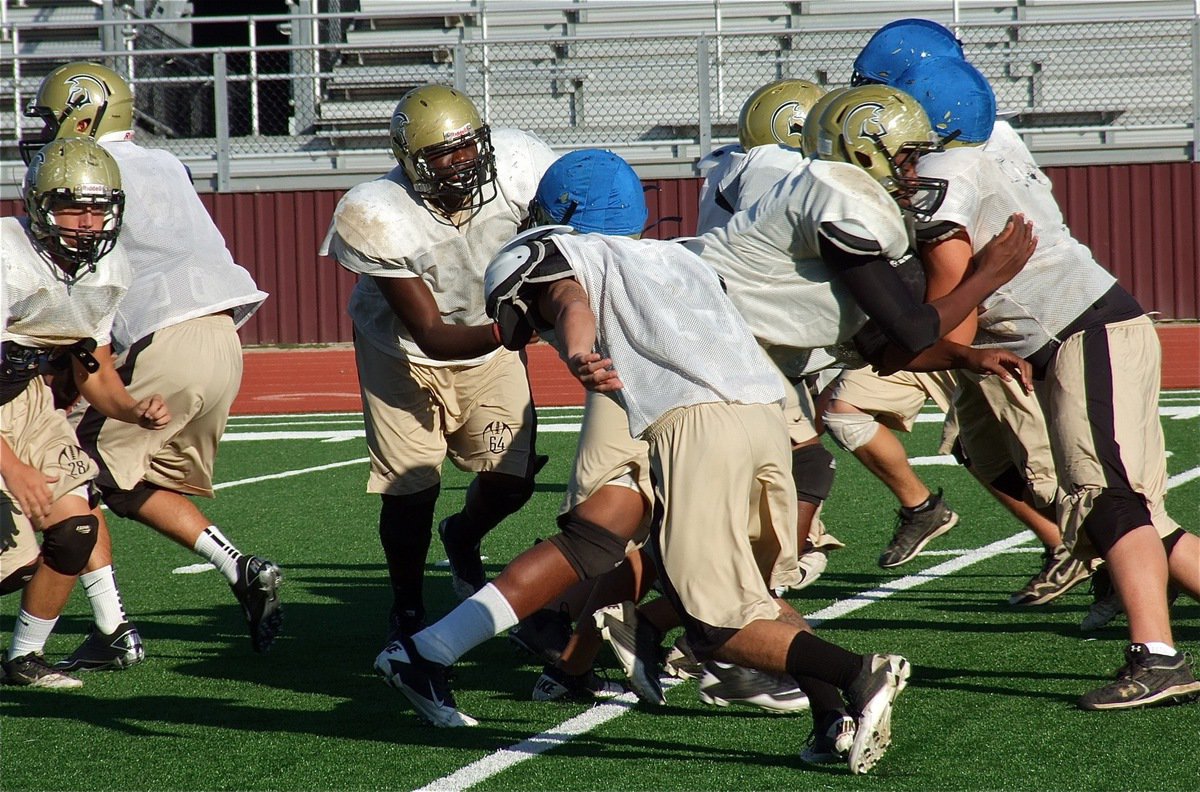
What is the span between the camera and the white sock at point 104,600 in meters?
4.62

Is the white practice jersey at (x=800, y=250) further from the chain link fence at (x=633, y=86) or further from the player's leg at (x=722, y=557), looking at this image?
the chain link fence at (x=633, y=86)

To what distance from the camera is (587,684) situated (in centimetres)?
402

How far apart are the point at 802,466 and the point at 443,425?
1.16 metres

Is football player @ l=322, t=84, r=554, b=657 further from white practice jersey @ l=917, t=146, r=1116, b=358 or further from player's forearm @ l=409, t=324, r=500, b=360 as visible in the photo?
white practice jersey @ l=917, t=146, r=1116, b=358

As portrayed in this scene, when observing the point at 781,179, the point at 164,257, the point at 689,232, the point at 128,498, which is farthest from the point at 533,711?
the point at 689,232

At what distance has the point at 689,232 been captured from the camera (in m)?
15.9

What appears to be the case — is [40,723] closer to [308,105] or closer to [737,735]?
[737,735]

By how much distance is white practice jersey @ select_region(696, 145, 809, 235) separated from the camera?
164 inches

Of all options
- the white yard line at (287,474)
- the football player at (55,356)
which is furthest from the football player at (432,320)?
the white yard line at (287,474)

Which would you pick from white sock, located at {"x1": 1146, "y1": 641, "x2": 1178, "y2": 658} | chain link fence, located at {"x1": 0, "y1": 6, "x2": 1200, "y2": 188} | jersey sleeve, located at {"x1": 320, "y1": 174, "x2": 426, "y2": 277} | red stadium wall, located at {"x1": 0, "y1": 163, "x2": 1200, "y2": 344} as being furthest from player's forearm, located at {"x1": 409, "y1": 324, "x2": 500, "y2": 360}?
chain link fence, located at {"x1": 0, "y1": 6, "x2": 1200, "y2": 188}

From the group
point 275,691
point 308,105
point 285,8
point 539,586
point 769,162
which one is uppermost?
point 285,8

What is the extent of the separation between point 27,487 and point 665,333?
1.92m

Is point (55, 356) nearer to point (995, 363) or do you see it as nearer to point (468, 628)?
point (468, 628)

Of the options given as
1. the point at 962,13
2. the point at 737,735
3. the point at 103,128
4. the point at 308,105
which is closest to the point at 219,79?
the point at 308,105
